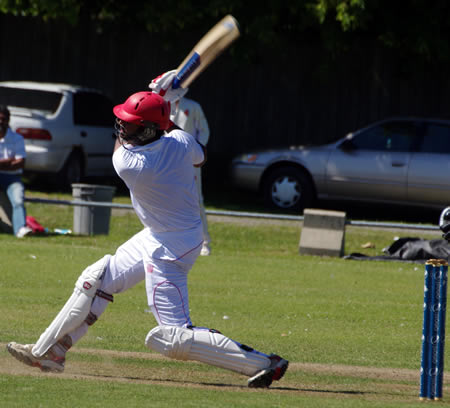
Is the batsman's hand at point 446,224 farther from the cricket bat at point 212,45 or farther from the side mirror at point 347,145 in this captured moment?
the side mirror at point 347,145

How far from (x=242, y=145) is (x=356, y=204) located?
14.1ft

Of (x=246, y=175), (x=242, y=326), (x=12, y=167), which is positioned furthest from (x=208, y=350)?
(x=246, y=175)

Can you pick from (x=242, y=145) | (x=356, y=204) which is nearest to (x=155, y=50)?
(x=242, y=145)

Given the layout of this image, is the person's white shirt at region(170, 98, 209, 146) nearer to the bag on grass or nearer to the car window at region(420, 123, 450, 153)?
the bag on grass

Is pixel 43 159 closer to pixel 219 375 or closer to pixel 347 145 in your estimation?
pixel 347 145

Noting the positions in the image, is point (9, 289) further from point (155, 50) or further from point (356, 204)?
point (155, 50)

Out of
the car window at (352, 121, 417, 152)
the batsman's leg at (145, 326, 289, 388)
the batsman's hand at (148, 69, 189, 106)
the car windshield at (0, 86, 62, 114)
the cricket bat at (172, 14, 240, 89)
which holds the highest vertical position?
→ the cricket bat at (172, 14, 240, 89)

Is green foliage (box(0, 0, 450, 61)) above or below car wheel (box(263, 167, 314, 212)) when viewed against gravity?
above

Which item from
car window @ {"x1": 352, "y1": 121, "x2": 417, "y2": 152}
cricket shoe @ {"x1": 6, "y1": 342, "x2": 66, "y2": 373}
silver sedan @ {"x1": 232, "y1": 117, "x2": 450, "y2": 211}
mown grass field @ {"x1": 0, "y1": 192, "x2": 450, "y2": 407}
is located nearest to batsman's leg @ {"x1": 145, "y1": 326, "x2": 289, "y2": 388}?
mown grass field @ {"x1": 0, "y1": 192, "x2": 450, "y2": 407}

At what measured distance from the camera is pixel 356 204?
17688 millimetres

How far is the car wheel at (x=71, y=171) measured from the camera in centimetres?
1744

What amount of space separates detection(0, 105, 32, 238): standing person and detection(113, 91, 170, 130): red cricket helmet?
7.49 meters

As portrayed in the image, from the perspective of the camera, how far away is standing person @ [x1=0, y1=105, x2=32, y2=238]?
13117 mm

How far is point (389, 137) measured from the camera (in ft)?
54.6
